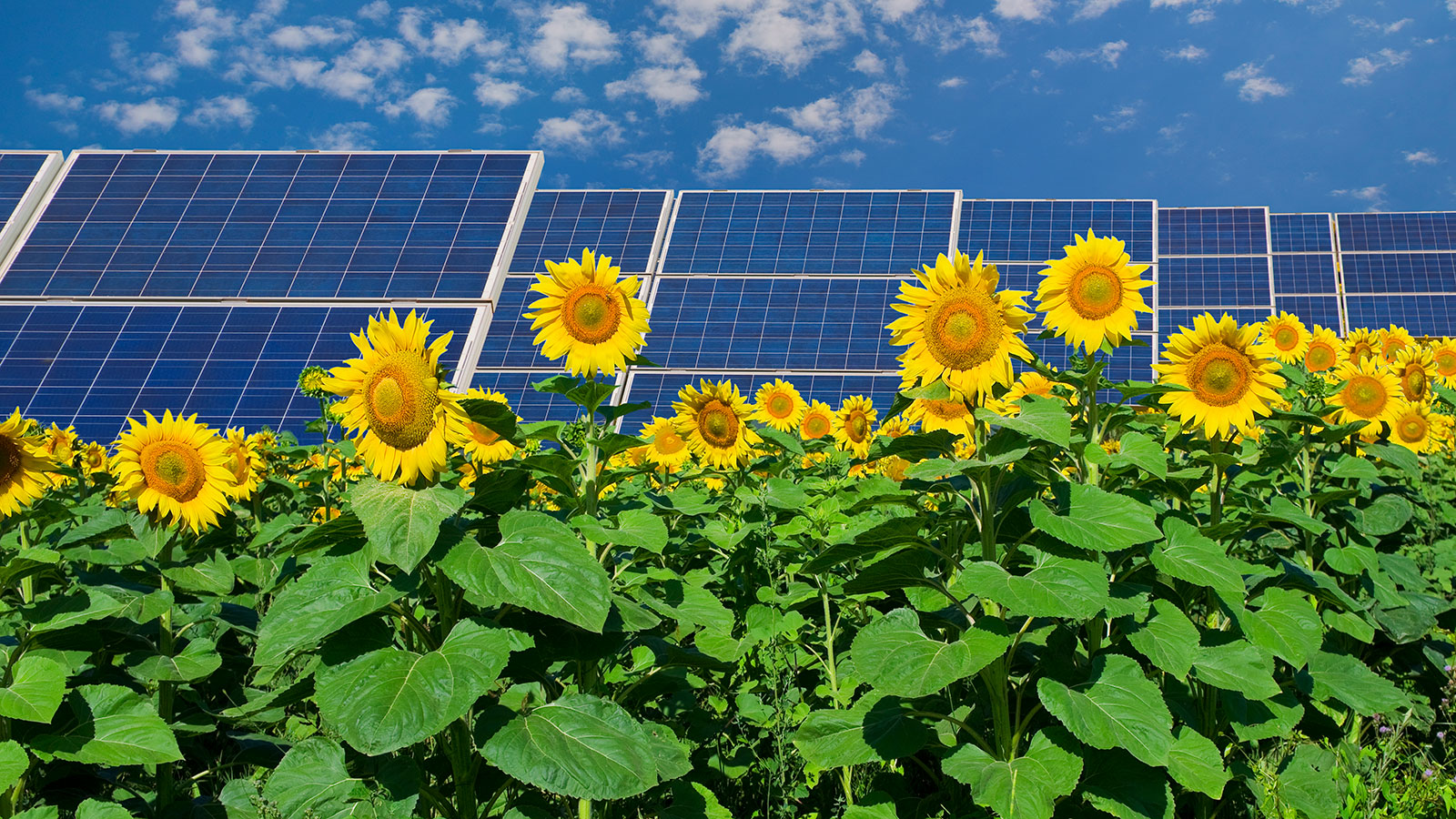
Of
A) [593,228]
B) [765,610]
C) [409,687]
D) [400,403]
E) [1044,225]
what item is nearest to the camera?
[409,687]

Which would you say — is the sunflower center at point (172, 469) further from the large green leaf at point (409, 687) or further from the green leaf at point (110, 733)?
the large green leaf at point (409, 687)

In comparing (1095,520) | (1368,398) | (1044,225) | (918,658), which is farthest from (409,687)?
(1044,225)

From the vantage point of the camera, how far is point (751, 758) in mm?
4637

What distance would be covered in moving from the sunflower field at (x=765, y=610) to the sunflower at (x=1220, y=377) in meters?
0.01

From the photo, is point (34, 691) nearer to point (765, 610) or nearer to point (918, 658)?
point (765, 610)

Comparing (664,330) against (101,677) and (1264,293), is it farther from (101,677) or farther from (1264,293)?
(1264,293)

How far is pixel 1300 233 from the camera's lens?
32156mm

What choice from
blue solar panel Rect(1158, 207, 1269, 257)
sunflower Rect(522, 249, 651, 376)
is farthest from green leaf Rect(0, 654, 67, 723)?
blue solar panel Rect(1158, 207, 1269, 257)

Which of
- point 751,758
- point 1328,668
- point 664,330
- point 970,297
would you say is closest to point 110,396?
point 664,330

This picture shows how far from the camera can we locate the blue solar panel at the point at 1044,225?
22.6 metres

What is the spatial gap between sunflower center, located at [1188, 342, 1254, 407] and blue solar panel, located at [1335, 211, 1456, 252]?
96.8 feet

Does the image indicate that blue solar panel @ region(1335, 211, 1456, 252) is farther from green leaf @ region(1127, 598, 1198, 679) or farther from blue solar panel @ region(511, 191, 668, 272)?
green leaf @ region(1127, 598, 1198, 679)

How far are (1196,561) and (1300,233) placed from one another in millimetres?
34282

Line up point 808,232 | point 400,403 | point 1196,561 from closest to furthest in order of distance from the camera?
1. point 400,403
2. point 1196,561
3. point 808,232
